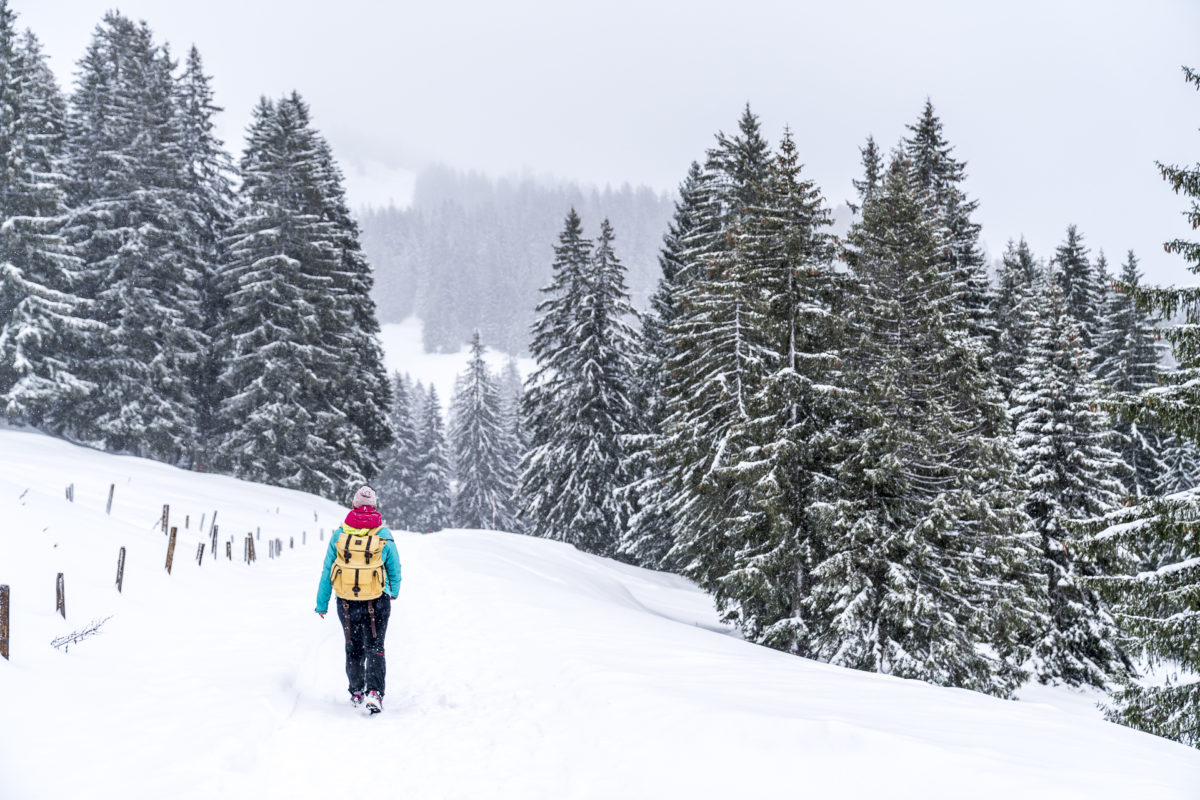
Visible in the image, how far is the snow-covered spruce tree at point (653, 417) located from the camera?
25703mm

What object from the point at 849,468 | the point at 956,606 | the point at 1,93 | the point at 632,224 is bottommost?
the point at 956,606

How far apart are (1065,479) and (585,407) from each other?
16701mm

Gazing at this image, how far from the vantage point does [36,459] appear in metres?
18.8

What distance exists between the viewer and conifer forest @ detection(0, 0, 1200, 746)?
13.3 m

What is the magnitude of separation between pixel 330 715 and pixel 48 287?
93.4 feet

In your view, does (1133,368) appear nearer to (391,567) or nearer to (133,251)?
(391,567)

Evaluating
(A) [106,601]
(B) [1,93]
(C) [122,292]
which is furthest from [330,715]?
(B) [1,93]

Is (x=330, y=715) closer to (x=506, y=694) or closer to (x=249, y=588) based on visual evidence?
(x=506, y=694)

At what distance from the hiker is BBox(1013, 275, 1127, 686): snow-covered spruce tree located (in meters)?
18.7

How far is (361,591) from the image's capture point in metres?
6.56

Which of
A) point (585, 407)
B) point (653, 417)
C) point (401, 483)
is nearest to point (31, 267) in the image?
point (585, 407)

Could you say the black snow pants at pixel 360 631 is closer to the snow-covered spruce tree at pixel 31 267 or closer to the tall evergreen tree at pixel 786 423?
the tall evergreen tree at pixel 786 423

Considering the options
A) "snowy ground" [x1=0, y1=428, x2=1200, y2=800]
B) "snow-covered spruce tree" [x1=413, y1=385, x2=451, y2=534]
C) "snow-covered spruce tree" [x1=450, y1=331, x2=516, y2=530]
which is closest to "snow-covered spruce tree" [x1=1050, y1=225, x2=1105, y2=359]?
"snowy ground" [x1=0, y1=428, x2=1200, y2=800]

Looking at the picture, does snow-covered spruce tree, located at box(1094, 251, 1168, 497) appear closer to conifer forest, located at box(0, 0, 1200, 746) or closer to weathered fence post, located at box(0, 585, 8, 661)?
conifer forest, located at box(0, 0, 1200, 746)
